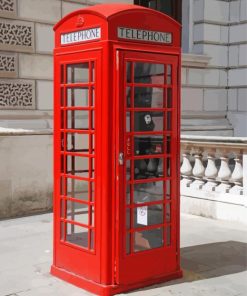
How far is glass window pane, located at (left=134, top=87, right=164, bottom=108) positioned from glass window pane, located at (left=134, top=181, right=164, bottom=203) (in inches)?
27.8

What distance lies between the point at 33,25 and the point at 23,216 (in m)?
2.99

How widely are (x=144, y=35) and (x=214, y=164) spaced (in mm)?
3802

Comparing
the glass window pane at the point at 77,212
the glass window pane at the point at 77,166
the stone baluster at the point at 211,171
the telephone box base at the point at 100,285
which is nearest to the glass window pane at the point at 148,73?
the glass window pane at the point at 77,166

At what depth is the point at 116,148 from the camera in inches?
186

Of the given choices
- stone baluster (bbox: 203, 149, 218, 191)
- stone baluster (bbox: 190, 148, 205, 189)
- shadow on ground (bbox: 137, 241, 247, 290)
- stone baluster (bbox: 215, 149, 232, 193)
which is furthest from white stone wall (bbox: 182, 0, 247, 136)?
shadow on ground (bbox: 137, 241, 247, 290)

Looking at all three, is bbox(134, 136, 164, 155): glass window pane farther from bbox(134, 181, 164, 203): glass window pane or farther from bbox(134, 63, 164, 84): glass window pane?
bbox(134, 63, 164, 84): glass window pane

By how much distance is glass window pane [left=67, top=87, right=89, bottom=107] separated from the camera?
503 centimetres

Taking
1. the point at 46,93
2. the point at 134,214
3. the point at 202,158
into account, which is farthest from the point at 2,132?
the point at 134,214

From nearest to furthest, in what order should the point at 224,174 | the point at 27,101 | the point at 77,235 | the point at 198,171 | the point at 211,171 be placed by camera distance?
the point at 77,235
the point at 224,174
the point at 211,171
the point at 198,171
the point at 27,101

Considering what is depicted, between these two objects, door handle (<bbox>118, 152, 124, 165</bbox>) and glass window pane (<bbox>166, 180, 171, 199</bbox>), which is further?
glass window pane (<bbox>166, 180, 171, 199</bbox>)

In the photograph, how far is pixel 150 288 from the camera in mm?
4992

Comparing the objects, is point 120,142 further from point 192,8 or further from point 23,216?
point 192,8

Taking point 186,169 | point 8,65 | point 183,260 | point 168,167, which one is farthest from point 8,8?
point 183,260

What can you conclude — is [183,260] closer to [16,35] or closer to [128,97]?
[128,97]
